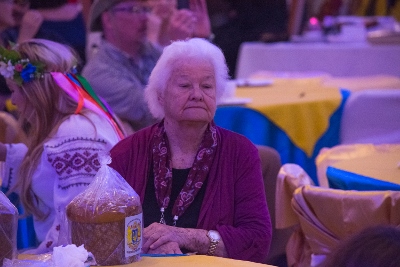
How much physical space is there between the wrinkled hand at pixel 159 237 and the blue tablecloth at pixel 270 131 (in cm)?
264

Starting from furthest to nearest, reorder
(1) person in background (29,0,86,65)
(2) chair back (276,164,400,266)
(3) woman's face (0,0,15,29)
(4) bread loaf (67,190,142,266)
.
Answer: (1) person in background (29,0,86,65), (3) woman's face (0,0,15,29), (2) chair back (276,164,400,266), (4) bread loaf (67,190,142,266)

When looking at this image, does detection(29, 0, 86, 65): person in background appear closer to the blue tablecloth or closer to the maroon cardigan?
the blue tablecloth

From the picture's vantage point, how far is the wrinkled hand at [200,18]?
17.8 feet

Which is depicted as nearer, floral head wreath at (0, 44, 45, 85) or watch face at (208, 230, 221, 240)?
watch face at (208, 230, 221, 240)

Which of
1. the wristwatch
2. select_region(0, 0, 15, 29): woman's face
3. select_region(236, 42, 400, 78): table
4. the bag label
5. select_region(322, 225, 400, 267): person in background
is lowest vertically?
select_region(236, 42, 400, 78): table

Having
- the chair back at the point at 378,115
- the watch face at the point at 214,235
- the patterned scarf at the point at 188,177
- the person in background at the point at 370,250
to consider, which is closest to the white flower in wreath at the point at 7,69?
the patterned scarf at the point at 188,177

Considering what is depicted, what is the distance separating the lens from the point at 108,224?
2213mm

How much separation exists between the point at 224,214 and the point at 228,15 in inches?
277

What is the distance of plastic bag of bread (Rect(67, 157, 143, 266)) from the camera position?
222 centimetres

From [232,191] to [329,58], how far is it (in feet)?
19.2

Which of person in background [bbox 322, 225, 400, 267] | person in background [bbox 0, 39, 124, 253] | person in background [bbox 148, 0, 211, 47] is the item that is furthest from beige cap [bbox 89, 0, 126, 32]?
person in background [bbox 322, 225, 400, 267]

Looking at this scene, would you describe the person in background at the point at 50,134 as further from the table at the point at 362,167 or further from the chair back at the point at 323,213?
the table at the point at 362,167

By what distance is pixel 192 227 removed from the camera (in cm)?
286

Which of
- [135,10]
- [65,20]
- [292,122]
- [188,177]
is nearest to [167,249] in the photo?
[188,177]
